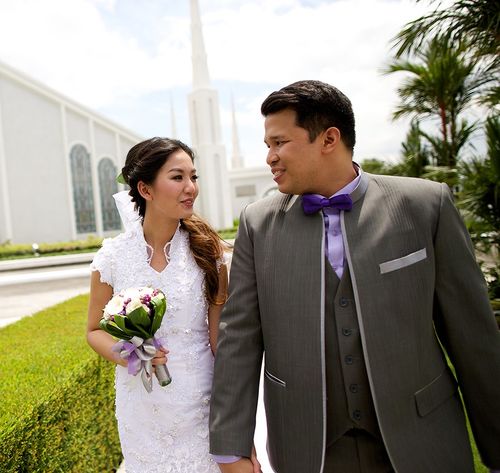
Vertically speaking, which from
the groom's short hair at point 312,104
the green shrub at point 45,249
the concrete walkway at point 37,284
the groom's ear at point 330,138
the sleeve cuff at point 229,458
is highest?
the groom's short hair at point 312,104

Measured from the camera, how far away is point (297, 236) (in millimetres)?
1796

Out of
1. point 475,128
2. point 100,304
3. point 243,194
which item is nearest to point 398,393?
point 100,304

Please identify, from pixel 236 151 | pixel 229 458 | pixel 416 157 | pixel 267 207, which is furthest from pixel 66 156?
pixel 236 151

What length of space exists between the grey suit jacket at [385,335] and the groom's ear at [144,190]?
785 millimetres

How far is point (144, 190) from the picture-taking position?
2406 mm

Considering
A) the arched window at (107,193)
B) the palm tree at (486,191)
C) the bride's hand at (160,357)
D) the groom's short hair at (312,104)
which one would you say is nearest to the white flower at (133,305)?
the bride's hand at (160,357)

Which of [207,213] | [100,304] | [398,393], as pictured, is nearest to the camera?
[398,393]

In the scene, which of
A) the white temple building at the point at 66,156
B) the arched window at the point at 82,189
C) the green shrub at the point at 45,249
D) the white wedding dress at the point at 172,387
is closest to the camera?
the white wedding dress at the point at 172,387

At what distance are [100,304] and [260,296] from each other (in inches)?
37.3

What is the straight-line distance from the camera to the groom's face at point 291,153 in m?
1.76

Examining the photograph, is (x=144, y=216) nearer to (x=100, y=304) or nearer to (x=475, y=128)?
(x=100, y=304)

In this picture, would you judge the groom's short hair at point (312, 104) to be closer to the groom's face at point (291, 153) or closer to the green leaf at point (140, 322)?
the groom's face at point (291, 153)

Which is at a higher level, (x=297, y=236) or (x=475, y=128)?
(x=475, y=128)

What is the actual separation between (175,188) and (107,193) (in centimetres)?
2690
